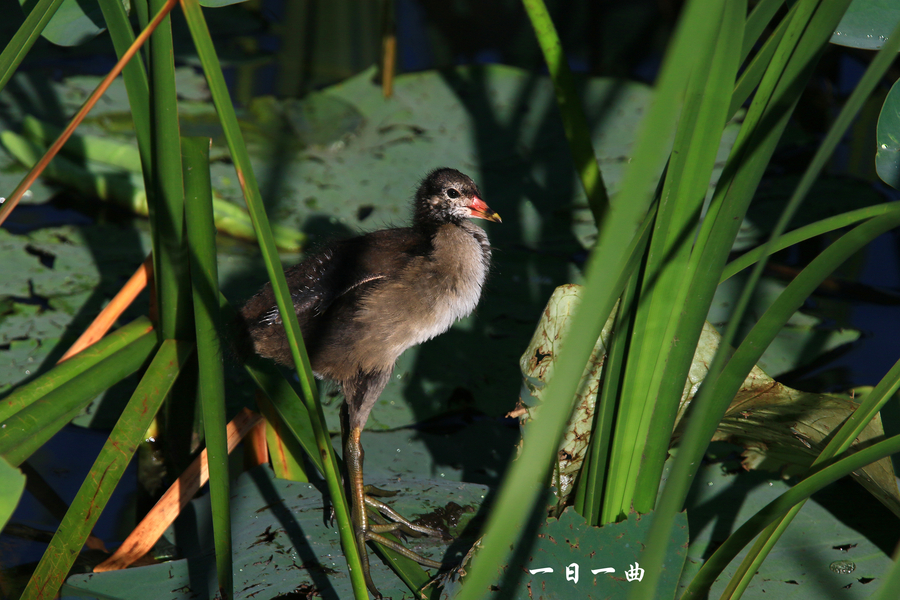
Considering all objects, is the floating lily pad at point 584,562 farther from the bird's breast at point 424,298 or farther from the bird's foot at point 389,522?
the bird's breast at point 424,298

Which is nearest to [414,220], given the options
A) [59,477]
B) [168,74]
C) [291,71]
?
[168,74]

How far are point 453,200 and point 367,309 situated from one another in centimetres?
42

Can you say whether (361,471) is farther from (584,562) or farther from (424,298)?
(584,562)

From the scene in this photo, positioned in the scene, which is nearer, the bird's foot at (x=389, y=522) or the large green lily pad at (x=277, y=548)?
the large green lily pad at (x=277, y=548)

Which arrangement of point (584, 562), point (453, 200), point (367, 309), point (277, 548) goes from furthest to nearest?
point (453, 200), point (367, 309), point (277, 548), point (584, 562)

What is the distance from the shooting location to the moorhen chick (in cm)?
154

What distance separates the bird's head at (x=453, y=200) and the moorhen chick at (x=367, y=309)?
9cm

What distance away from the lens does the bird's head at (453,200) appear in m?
1.76

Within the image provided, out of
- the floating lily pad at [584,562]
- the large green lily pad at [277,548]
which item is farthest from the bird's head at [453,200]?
the floating lily pad at [584,562]

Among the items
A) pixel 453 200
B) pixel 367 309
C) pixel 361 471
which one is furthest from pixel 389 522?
pixel 453 200

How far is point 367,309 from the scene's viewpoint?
1533 millimetres

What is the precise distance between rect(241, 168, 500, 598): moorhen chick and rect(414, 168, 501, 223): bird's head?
0.28ft

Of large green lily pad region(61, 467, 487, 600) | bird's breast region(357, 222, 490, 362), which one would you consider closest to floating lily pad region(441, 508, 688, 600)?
large green lily pad region(61, 467, 487, 600)

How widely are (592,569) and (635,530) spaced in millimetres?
96
